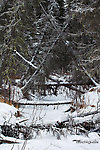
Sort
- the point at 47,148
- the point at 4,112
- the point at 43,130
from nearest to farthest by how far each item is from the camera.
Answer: the point at 47,148 < the point at 43,130 < the point at 4,112

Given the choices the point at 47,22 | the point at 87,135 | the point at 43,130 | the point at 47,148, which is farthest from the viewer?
the point at 47,22

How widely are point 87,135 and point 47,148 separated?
1.04 meters

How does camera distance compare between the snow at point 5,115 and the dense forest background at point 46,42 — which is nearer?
the snow at point 5,115

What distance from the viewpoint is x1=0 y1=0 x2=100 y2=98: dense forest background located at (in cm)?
766

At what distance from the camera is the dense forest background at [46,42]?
7656mm

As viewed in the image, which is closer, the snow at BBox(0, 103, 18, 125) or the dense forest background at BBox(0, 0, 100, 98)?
the snow at BBox(0, 103, 18, 125)

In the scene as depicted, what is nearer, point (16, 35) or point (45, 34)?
point (16, 35)

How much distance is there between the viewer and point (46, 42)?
9891mm

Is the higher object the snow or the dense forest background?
the dense forest background

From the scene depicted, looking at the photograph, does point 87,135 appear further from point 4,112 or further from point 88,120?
point 4,112

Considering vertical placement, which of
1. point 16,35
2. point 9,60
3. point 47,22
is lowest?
point 9,60

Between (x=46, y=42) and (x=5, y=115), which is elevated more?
(x=46, y=42)

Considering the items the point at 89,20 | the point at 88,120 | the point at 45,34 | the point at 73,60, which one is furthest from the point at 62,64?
the point at 88,120

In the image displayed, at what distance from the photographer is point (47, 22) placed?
31.5 feet
